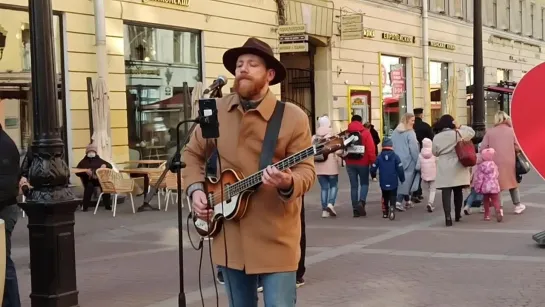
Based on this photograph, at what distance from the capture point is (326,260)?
865 centimetres

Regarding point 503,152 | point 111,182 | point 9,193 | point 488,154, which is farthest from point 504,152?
point 9,193

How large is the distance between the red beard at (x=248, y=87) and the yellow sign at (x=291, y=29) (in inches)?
723

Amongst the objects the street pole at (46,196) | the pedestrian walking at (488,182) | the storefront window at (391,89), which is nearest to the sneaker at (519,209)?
the pedestrian walking at (488,182)

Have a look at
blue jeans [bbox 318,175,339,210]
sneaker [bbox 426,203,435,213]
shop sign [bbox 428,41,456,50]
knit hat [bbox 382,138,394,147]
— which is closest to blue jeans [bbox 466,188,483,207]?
sneaker [bbox 426,203,435,213]

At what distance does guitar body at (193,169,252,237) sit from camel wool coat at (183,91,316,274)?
0.03 metres

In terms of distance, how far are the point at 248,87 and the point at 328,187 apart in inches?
356

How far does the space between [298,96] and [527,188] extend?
1070cm

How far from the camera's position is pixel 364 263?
841cm

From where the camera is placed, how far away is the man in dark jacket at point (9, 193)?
585 cm

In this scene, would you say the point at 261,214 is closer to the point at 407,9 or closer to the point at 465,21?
the point at 407,9

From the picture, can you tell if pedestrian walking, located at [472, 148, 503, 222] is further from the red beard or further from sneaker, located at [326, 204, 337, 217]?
the red beard

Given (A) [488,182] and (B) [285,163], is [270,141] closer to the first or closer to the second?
(B) [285,163]

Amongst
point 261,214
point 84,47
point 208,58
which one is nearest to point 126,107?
point 84,47

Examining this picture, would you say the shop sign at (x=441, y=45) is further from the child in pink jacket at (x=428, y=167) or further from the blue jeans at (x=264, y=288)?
the blue jeans at (x=264, y=288)
